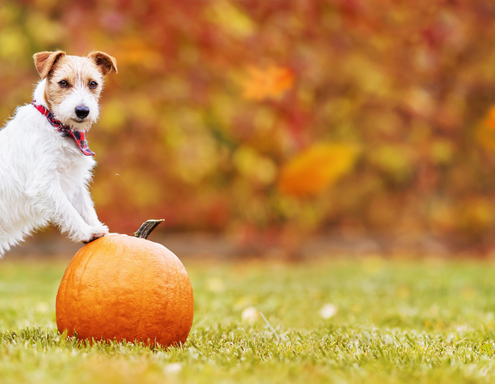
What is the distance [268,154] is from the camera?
36.0 ft

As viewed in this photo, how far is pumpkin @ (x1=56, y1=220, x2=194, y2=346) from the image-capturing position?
9.19 ft

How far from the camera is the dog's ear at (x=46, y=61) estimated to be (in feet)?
9.20

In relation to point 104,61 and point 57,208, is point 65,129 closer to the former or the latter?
point 57,208

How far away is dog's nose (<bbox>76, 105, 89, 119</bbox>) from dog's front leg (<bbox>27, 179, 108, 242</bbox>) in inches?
14.0

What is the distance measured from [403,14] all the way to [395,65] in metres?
1.19

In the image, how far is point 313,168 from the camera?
9.63 meters

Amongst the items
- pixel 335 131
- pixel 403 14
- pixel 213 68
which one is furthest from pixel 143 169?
pixel 403 14

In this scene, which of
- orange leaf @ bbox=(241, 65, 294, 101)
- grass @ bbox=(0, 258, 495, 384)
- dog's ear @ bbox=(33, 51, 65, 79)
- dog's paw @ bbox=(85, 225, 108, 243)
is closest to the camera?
grass @ bbox=(0, 258, 495, 384)

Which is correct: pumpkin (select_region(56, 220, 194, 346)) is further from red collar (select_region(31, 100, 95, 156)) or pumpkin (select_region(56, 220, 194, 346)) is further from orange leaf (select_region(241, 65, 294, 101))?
orange leaf (select_region(241, 65, 294, 101))

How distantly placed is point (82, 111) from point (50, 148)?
0.26 meters

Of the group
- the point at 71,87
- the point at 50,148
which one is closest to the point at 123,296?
the point at 50,148

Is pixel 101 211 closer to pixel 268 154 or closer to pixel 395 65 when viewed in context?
pixel 268 154

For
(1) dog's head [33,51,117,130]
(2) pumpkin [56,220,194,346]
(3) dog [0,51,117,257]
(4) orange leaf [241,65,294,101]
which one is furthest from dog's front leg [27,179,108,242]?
(4) orange leaf [241,65,294,101]

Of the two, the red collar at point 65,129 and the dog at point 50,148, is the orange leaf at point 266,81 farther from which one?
the red collar at point 65,129
